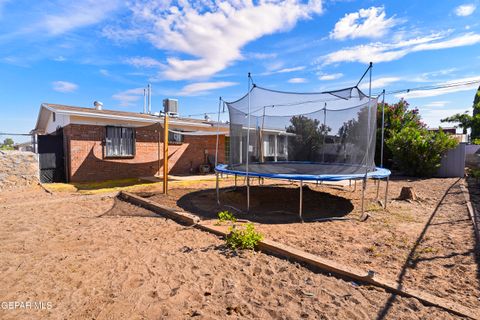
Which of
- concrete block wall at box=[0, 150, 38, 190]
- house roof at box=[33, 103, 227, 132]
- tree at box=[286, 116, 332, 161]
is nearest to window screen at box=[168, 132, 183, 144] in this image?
house roof at box=[33, 103, 227, 132]

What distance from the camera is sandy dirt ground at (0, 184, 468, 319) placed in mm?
2070

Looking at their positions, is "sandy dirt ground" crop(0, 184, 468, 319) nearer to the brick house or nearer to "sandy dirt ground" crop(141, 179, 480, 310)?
"sandy dirt ground" crop(141, 179, 480, 310)

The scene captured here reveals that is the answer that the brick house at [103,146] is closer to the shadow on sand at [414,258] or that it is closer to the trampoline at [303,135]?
the trampoline at [303,135]

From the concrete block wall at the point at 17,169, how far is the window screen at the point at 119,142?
6.92 ft

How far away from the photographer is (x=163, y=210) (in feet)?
16.8

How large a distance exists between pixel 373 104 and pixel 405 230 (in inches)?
114

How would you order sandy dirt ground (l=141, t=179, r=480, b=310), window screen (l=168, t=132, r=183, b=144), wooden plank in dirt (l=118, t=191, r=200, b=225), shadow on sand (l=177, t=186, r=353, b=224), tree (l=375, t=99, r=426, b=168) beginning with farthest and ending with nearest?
1. tree (l=375, t=99, r=426, b=168)
2. window screen (l=168, t=132, r=183, b=144)
3. shadow on sand (l=177, t=186, r=353, b=224)
4. wooden plank in dirt (l=118, t=191, r=200, b=225)
5. sandy dirt ground (l=141, t=179, r=480, b=310)

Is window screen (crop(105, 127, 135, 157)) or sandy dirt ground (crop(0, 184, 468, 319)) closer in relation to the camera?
sandy dirt ground (crop(0, 184, 468, 319))

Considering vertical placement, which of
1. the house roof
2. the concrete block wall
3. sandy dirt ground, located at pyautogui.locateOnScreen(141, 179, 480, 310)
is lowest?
sandy dirt ground, located at pyautogui.locateOnScreen(141, 179, 480, 310)

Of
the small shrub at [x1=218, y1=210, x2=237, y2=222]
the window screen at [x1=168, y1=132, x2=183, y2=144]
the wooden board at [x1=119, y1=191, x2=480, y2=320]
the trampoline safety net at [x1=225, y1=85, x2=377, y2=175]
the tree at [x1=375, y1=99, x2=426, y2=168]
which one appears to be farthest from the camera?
the tree at [x1=375, y1=99, x2=426, y2=168]

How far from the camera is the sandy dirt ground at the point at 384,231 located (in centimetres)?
263

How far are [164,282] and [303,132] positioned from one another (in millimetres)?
6714

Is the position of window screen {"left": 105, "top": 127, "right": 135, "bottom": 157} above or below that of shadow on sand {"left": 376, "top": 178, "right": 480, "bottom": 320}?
above

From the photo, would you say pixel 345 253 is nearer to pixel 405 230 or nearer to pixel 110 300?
pixel 405 230
